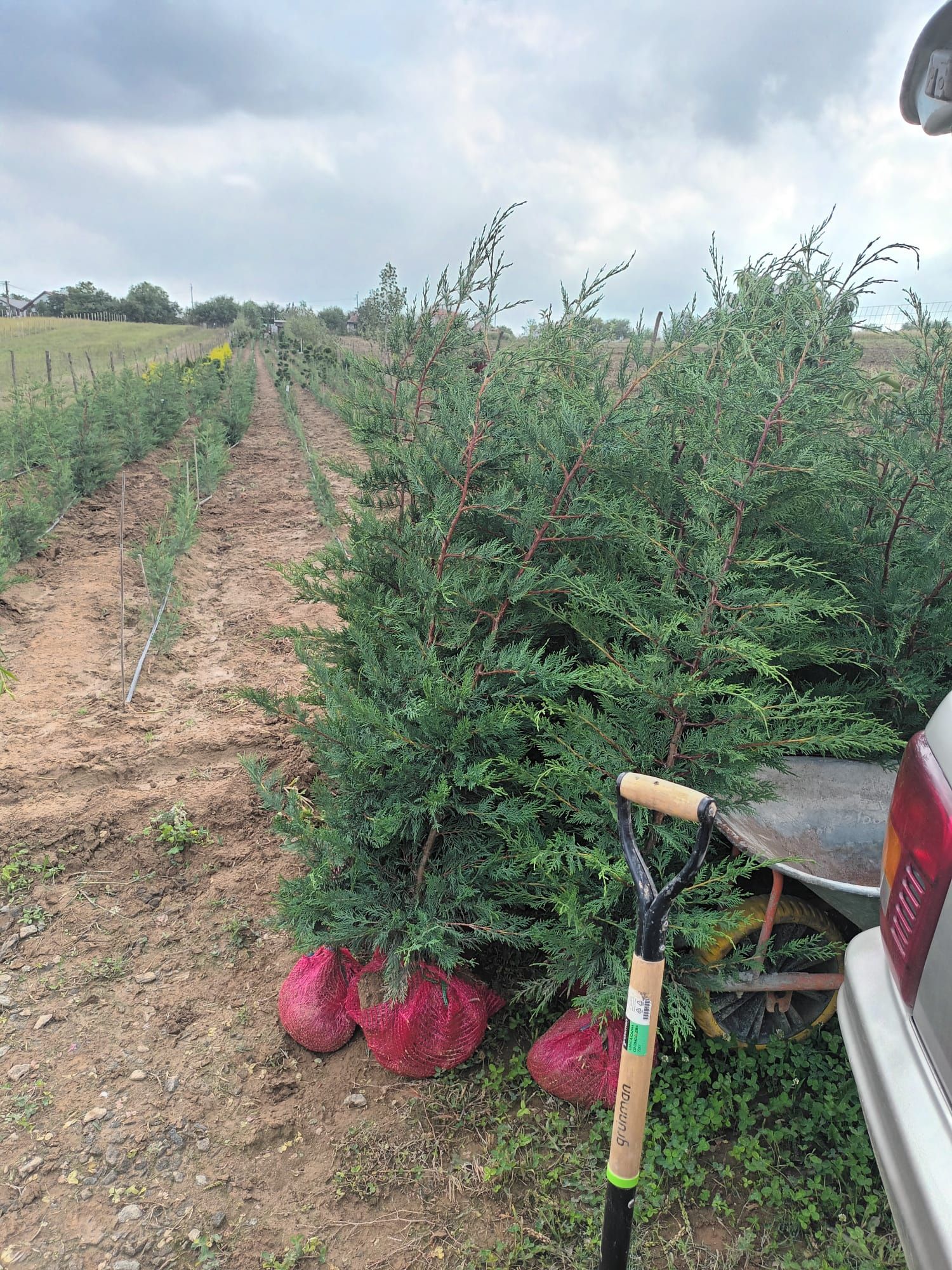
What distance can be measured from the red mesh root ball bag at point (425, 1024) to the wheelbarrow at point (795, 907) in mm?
760

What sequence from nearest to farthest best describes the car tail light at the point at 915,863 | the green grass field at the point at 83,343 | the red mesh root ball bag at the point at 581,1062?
the car tail light at the point at 915,863 < the red mesh root ball bag at the point at 581,1062 < the green grass field at the point at 83,343

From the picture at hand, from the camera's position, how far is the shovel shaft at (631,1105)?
58.6 inches

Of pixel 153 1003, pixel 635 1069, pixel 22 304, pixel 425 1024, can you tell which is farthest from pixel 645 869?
pixel 22 304

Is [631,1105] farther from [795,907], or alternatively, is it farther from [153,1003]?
[153,1003]

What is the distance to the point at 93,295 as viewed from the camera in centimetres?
7369

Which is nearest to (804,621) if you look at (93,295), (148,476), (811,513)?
(811,513)

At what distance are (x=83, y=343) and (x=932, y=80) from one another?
4827 cm

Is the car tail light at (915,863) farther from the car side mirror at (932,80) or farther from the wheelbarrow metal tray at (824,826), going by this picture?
the car side mirror at (932,80)

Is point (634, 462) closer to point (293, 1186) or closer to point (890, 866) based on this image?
point (890, 866)

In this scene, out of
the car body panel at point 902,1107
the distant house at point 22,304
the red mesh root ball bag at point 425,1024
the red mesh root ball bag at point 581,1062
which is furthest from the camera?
the distant house at point 22,304

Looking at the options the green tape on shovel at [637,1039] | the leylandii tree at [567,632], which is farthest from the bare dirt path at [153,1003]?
the green tape on shovel at [637,1039]

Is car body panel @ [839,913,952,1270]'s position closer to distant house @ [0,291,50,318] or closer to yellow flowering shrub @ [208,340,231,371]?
yellow flowering shrub @ [208,340,231,371]

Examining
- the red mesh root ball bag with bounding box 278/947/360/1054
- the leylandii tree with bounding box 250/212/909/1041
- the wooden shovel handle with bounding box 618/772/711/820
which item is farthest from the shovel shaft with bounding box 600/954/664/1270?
the red mesh root ball bag with bounding box 278/947/360/1054

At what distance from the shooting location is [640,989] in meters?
1.49
